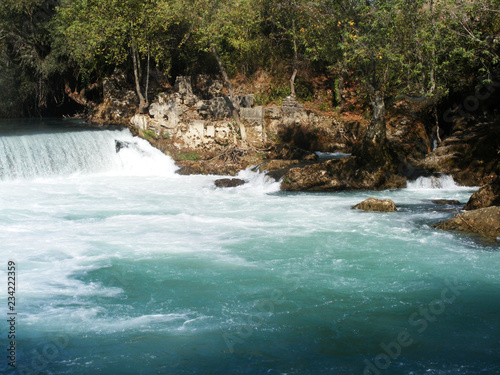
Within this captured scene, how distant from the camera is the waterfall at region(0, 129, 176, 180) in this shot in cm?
1962

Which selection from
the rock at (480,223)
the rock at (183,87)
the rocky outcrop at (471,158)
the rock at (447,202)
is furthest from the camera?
the rock at (183,87)

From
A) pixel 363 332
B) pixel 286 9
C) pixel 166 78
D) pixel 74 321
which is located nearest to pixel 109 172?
pixel 166 78

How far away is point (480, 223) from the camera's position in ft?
38.8

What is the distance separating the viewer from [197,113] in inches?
950

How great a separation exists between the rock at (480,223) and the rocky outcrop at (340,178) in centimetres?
576

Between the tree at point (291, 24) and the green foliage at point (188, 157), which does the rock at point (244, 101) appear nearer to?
the tree at point (291, 24)

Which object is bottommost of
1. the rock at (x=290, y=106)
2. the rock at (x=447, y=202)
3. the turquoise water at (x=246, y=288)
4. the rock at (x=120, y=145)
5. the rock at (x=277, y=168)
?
the turquoise water at (x=246, y=288)

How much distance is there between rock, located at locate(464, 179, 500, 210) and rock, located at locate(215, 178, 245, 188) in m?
8.19

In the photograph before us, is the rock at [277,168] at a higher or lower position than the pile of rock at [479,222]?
higher

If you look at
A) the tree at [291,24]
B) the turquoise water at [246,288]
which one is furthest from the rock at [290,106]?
the turquoise water at [246,288]

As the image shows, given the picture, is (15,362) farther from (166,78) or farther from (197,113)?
(166,78)

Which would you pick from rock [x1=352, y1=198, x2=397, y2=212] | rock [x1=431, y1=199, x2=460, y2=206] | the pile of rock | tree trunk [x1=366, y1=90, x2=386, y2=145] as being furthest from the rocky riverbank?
the pile of rock

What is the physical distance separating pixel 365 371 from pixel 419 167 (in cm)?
1333

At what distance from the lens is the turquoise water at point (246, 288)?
697 cm
